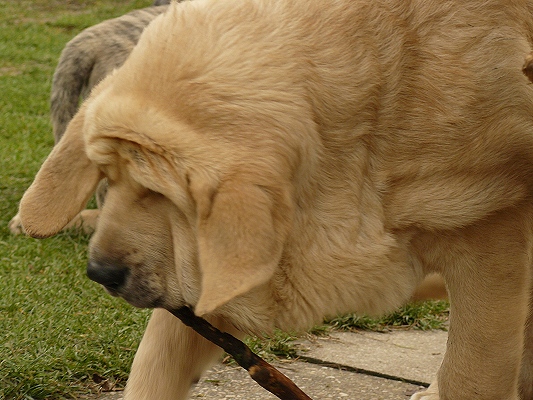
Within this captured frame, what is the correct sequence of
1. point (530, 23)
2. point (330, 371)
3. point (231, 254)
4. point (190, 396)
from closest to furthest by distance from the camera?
point (231, 254) → point (530, 23) → point (190, 396) → point (330, 371)

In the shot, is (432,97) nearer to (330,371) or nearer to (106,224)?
(106,224)

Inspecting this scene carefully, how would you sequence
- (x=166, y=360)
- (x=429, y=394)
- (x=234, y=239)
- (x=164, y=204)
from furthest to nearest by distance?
(x=429, y=394) → (x=166, y=360) → (x=164, y=204) → (x=234, y=239)

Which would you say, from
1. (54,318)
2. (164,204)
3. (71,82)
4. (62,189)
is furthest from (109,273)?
(71,82)

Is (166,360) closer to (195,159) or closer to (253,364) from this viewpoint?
(253,364)

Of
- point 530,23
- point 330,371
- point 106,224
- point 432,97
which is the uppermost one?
point 530,23

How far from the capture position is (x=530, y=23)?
2.96 meters

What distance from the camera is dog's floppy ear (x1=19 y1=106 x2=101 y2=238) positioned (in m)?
2.88

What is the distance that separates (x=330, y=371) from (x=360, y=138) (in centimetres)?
147

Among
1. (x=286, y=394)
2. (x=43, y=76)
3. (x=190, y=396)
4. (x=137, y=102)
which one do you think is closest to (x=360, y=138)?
(x=137, y=102)

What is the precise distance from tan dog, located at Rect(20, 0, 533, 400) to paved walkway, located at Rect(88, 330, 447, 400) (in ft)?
2.01

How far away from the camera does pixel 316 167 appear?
272 cm

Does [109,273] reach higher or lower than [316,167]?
lower

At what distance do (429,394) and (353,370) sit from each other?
0.43m

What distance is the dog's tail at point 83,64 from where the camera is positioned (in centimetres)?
565
